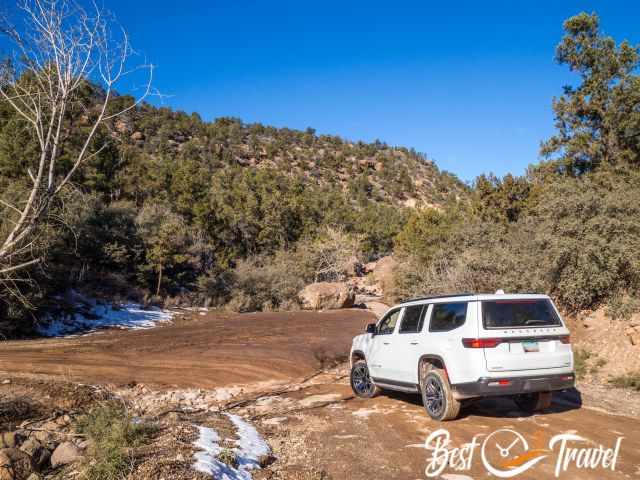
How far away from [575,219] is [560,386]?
10915 millimetres

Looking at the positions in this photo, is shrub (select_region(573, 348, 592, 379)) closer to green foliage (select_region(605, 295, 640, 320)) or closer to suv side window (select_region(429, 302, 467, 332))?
green foliage (select_region(605, 295, 640, 320))

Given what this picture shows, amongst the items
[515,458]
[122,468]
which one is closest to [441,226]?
[515,458]

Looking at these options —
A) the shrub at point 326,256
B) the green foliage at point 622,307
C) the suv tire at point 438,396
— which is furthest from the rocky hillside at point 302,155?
the suv tire at point 438,396

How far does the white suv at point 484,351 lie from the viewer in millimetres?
6738

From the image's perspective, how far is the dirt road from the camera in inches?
227

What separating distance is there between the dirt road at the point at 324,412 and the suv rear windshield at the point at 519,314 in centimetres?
157

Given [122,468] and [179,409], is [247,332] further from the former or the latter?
[122,468]

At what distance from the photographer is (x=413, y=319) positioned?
828 centimetres

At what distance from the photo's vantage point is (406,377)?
8.03m

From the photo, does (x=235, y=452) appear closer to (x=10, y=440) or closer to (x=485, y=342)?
(x=10, y=440)

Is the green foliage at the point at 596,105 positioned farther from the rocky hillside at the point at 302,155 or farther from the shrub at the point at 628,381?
the rocky hillside at the point at 302,155

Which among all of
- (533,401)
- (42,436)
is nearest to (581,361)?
(533,401)

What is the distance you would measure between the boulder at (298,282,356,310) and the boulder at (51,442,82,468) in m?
26.8

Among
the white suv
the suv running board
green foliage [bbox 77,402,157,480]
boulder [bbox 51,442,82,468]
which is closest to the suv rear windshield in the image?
the white suv
